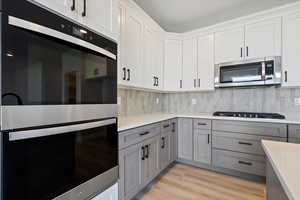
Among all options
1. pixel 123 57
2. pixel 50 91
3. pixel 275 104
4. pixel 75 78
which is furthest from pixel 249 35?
pixel 50 91

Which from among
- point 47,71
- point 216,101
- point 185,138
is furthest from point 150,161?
point 216,101

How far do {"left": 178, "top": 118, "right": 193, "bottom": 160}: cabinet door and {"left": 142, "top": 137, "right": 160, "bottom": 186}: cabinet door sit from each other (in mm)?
781

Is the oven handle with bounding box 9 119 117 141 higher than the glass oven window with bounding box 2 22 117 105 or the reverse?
the reverse

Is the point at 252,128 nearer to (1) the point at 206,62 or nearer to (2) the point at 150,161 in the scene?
(1) the point at 206,62

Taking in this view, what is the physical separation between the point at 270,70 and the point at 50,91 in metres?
2.79

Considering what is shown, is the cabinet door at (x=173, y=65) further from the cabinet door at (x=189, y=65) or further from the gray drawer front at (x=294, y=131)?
the gray drawer front at (x=294, y=131)

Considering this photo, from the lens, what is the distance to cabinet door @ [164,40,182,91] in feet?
10.0

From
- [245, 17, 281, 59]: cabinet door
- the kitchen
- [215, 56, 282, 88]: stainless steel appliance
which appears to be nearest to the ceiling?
the kitchen

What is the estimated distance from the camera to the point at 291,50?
7.23 feet

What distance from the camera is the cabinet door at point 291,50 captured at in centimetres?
217

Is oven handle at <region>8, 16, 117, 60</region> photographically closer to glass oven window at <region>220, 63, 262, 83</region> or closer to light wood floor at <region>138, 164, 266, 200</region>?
light wood floor at <region>138, 164, 266, 200</region>

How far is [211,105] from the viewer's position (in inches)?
121

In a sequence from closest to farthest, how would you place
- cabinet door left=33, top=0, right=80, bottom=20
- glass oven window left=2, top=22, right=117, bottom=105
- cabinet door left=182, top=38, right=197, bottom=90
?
glass oven window left=2, top=22, right=117, bottom=105, cabinet door left=33, top=0, right=80, bottom=20, cabinet door left=182, top=38, right=197, bottom=90

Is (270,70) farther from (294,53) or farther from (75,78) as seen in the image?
(75,78)
